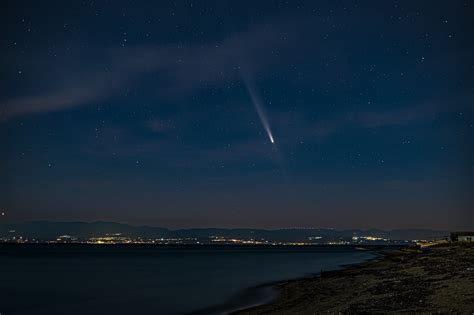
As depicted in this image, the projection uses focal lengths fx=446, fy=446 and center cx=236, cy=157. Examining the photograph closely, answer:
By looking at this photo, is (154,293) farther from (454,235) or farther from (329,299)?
(454,235)

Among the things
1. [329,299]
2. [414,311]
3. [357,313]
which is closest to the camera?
[414,311]

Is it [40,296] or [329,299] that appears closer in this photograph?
[329,299]

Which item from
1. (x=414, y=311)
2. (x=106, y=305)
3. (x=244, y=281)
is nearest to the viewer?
(x=414, y=311)

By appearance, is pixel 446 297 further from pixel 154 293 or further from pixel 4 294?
pixel 4 294

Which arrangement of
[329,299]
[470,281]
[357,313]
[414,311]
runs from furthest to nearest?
[329,299], [470,281], [357,313], [414,311]

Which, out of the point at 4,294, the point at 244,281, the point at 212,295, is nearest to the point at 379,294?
the point at 212,295

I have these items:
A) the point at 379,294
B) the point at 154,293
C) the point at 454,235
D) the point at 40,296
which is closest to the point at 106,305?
the point at 154,293

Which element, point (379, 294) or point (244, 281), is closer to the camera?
point (379, 294)

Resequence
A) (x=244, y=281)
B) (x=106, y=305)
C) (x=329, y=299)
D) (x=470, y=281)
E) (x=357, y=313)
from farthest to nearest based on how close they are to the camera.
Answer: (x=244, y=281)
(x=106, y=305)
(x=329, y=299)
(x=470, y=281)
(x=357, y=313)

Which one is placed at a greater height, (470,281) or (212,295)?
(470,281)

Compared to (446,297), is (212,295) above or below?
below
